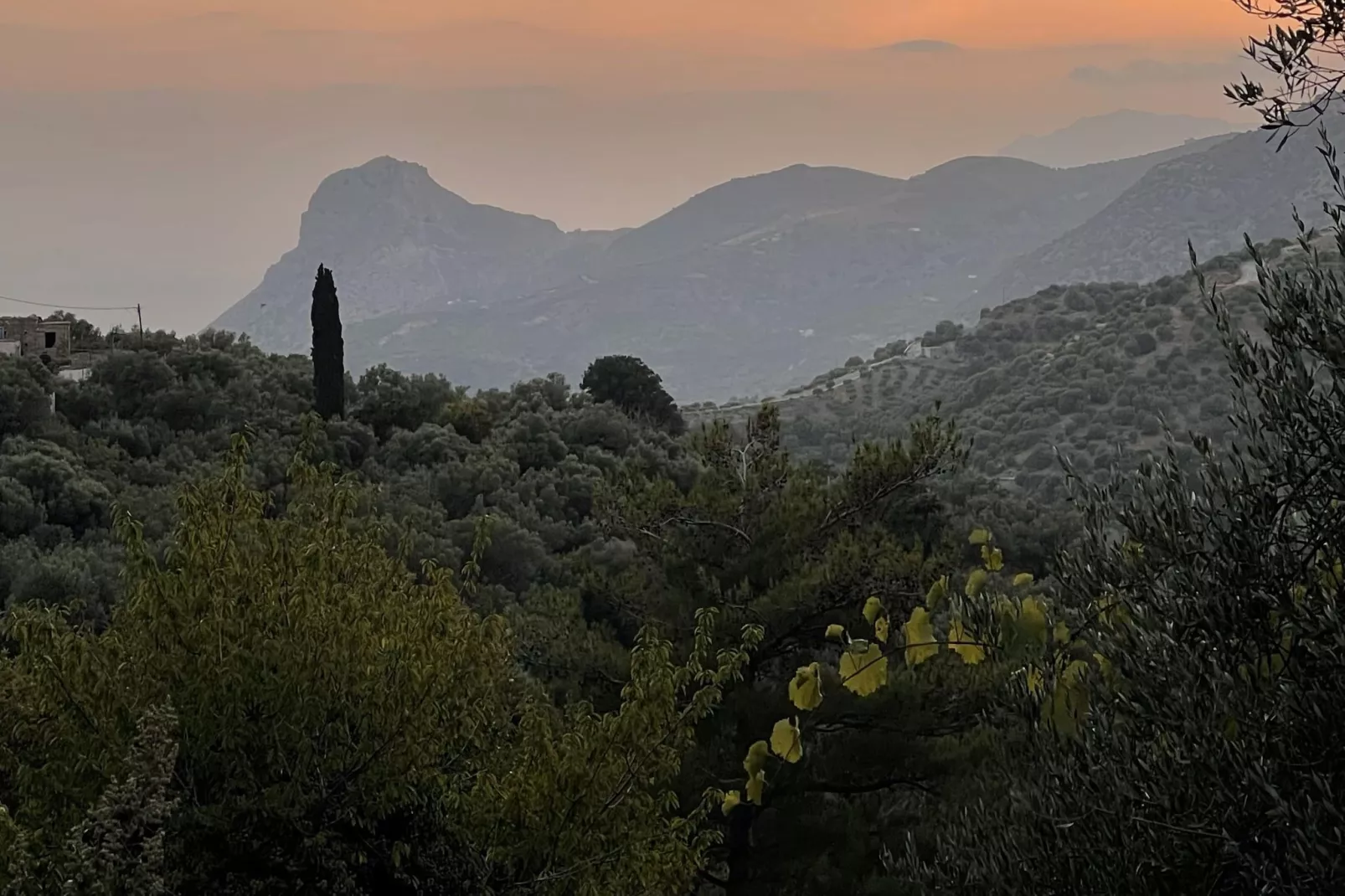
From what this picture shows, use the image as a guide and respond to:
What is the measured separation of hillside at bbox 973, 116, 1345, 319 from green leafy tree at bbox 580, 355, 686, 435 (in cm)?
7919

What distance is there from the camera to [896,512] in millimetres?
15820

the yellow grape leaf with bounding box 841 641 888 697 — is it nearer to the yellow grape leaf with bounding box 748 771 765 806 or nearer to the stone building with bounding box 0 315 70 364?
the yellow grape leaf with bounding box 748 771 765 806

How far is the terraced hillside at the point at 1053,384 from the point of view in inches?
1513

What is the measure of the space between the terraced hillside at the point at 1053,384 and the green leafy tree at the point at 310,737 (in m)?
26.3

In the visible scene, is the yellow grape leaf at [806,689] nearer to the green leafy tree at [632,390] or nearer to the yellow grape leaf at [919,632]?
the yellow grape leaf at [919,632]

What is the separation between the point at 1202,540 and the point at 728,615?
23.5ft

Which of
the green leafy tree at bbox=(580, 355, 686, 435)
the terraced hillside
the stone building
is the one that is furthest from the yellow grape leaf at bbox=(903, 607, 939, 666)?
the green leafy tree at bbox=(580, 355, 686, 435)

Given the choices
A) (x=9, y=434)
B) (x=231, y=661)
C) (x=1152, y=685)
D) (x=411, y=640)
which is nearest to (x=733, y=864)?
(x=411, y=640)

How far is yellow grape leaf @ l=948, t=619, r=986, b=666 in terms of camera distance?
4051mm

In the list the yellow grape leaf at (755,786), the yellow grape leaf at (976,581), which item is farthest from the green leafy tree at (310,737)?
the yellow grape leaf at (976,581)

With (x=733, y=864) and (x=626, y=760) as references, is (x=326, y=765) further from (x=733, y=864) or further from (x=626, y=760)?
(x=733, y=864)

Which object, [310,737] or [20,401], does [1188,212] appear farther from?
[310,737]

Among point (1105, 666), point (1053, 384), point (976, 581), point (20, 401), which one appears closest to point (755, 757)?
point (976, 581)

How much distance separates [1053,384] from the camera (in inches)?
1817
